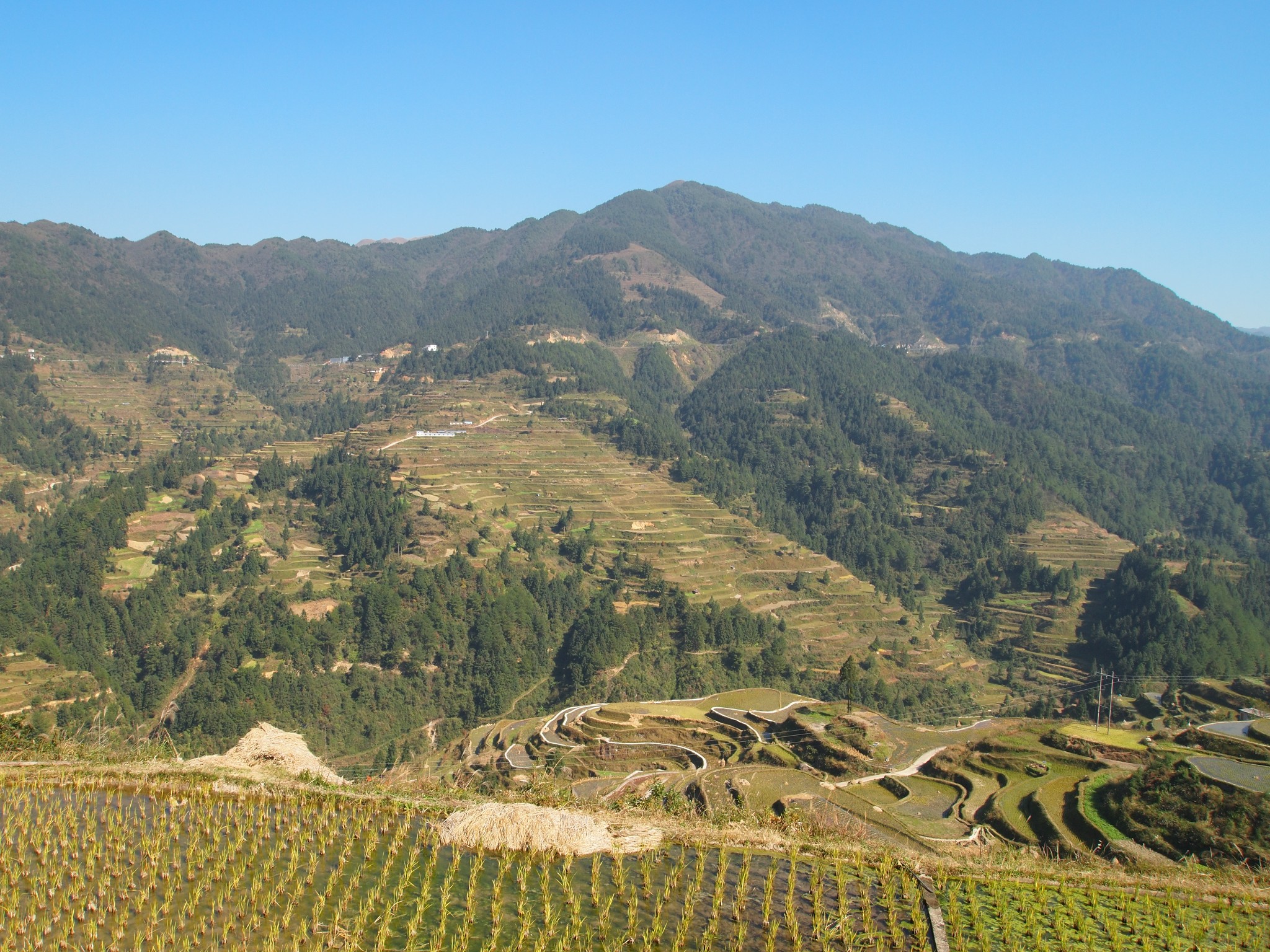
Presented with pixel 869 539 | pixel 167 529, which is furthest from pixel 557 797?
pixel 869 539

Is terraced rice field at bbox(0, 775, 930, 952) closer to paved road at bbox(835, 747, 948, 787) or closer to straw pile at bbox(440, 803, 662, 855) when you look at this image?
straw pile at bbox(440, 803, 662, 855)

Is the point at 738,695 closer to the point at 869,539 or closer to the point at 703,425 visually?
the point at 869,539

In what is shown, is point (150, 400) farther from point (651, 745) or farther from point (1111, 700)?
point (1111, 700)

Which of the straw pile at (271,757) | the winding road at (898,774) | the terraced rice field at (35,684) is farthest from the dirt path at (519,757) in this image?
the terraced rice field at (35,684)

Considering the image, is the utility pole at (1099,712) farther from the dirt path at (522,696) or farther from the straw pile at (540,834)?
the straw pile at (540,834)

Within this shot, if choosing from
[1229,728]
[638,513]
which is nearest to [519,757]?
[1229,728]
